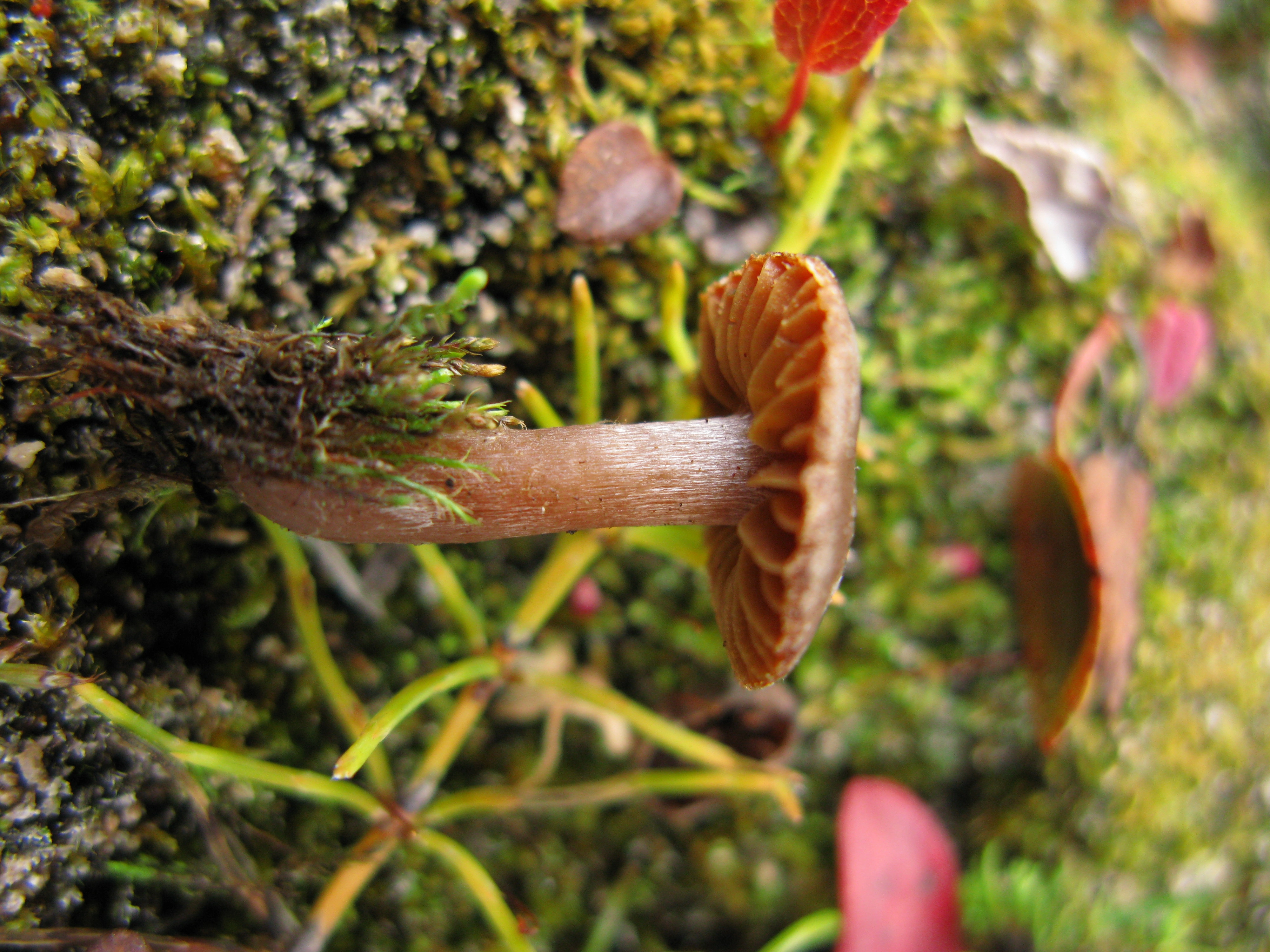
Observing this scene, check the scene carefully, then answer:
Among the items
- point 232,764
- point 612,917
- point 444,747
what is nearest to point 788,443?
point 444,747

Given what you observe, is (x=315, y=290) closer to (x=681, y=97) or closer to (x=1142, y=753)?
(x=681, y=97)

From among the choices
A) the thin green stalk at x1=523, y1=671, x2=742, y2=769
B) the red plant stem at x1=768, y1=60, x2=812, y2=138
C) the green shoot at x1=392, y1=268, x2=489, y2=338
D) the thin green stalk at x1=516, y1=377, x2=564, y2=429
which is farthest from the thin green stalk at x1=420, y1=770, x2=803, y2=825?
the red plant stem at x1=768, y1=60, x2=812, y2=138

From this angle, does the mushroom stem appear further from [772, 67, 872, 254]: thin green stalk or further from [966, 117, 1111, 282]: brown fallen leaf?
[966, 117, 1111, 282]: brown fallen leaf

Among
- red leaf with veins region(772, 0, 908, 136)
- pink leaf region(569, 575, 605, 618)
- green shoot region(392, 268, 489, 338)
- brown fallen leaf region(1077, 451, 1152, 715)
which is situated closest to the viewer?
green shoot region(392, 268, 489, 338)

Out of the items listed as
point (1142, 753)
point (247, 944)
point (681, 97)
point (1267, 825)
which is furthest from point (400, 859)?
point (1267, 825)

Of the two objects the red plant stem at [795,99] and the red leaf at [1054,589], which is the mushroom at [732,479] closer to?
the red plant stem at [795,99]
